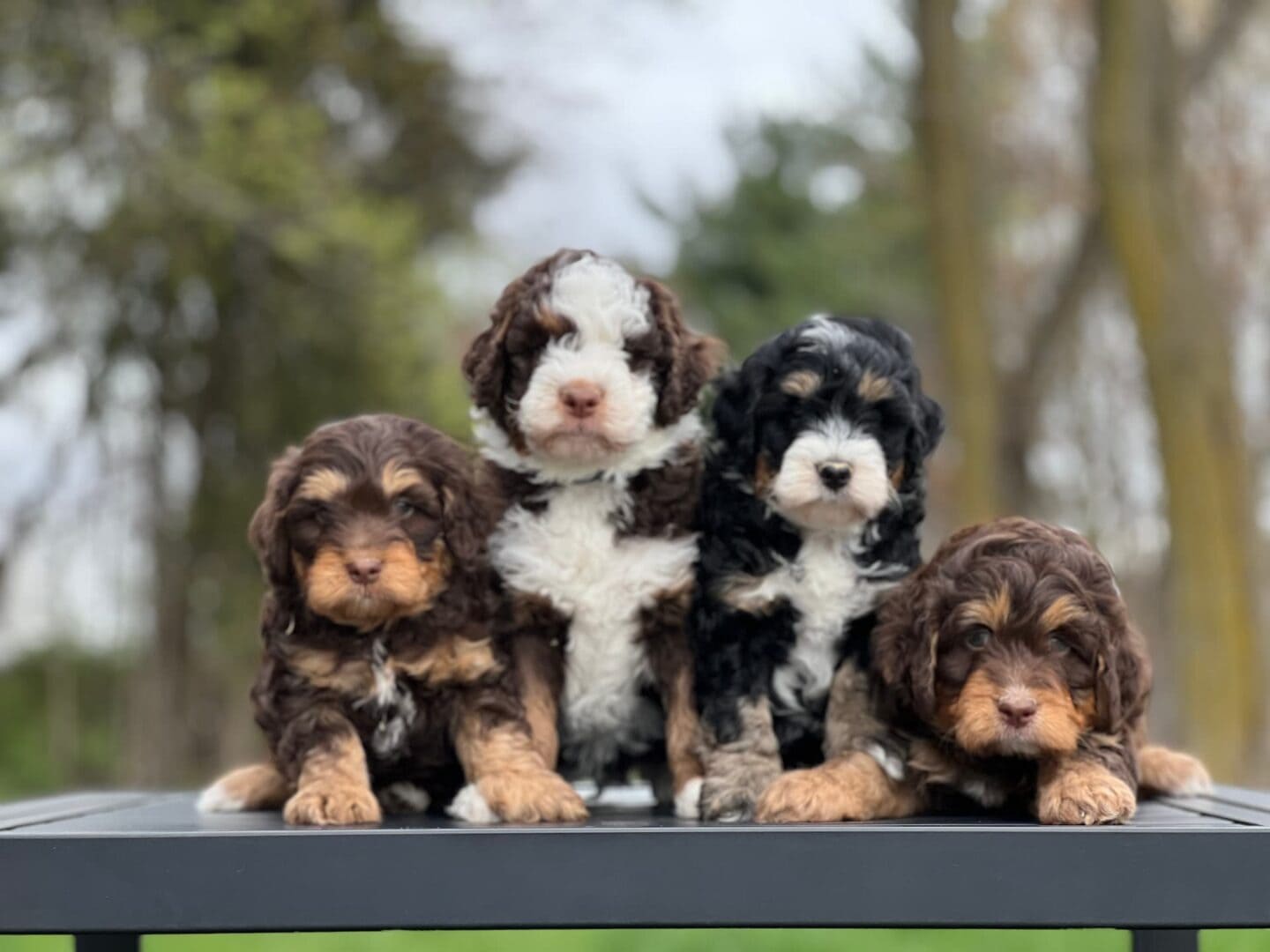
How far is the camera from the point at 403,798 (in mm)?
3580

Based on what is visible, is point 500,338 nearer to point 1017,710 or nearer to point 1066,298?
point 1017,710

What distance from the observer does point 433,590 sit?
10.8 ft

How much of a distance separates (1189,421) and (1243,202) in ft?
26.6

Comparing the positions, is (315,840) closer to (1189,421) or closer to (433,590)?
(433,590)

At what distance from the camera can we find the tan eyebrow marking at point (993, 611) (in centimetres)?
301

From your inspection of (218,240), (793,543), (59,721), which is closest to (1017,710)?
(793,543)

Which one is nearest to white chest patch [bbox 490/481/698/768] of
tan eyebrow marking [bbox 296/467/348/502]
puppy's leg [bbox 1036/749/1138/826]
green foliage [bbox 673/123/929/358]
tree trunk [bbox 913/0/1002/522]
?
tan eyebrow marking [bbox 296/467/348/502]

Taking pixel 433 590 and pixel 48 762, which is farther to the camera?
pixel 48 762

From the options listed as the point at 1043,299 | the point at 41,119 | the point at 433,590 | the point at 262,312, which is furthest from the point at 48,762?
the point at 433,590

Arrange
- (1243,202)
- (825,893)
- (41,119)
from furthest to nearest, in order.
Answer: (1243,202), (41,119), (825,893)

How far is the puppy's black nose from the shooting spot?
315 centimetres

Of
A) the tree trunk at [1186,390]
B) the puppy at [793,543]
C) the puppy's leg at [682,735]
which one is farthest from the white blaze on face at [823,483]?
the tree trunk at [1186,390]

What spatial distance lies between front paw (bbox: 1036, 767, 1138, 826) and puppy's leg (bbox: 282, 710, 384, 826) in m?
1.43

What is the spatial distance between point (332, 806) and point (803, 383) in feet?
4.55
